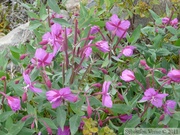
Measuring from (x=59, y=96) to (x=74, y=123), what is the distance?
118 mm

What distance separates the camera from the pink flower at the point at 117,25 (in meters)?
1.49

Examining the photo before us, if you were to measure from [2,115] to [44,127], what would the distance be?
15 cm

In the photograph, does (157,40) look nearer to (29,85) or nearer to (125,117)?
(125,117)

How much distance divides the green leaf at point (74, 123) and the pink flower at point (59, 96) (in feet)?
0.26

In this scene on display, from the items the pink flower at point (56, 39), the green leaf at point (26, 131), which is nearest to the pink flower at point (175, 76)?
the pink flower at point (56, 39)

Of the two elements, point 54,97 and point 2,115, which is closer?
point 54,97

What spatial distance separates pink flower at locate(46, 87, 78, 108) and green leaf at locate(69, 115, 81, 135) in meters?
0.08

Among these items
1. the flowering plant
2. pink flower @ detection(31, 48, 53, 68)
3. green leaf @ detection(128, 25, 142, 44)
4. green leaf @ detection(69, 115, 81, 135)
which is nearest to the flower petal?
the flowering plant

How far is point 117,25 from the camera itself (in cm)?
151

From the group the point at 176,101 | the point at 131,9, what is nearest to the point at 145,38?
the point at 131,9

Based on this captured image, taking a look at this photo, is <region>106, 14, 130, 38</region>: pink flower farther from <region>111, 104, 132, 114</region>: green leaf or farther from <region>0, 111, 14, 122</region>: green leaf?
<region>0, 111, 14, 122</region>: green leaf

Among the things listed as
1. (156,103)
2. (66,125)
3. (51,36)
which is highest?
(51,36)

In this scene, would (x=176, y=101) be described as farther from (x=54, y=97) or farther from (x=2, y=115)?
(x=2, y=115)

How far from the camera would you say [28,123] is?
139 centimetres
